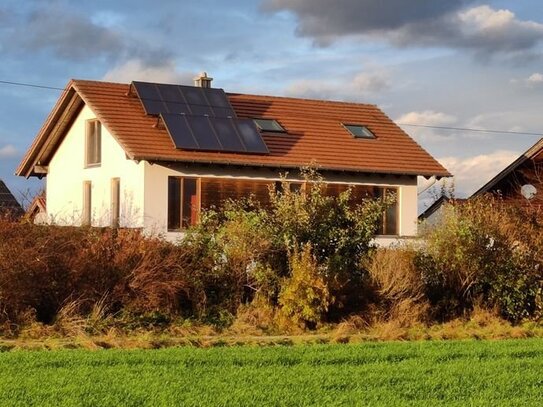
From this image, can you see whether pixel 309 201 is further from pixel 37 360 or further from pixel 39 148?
pixel 39 148

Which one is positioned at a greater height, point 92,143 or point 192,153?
point 92,143

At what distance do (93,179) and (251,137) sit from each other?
18.2 ft

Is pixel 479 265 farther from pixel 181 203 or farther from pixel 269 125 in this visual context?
pixel 269 125

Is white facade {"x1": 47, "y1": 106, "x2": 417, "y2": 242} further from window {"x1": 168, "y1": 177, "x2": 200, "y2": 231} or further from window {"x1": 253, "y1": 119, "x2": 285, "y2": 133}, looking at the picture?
window {"x1": 253, "y1": 119, "x2": 285, "y2": 133}

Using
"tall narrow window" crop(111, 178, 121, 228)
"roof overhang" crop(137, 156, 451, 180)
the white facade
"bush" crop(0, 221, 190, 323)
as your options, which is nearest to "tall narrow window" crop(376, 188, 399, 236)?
the white facade

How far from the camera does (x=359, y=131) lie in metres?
33.9

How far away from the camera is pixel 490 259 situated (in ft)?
73.3

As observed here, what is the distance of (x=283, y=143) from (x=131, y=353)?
17154 millimetres

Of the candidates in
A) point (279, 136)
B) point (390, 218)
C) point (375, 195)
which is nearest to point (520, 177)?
point (390, 218)

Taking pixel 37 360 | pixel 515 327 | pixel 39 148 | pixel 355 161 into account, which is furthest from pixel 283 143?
pixel 37 360

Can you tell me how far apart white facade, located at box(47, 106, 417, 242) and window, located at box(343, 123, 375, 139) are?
2.30 metres

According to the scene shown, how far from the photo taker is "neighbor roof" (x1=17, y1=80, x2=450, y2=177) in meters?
28.6

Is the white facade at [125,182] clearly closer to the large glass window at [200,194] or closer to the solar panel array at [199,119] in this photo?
the large glass window at [200,194]

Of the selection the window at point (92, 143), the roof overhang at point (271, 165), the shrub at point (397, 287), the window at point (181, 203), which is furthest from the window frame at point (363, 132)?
the shrub at point (397, 287)
